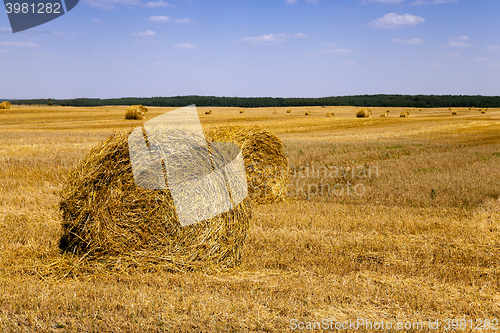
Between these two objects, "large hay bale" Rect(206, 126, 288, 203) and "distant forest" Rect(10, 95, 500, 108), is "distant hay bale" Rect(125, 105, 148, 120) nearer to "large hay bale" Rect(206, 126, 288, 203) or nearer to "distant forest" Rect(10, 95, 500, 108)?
"large hay bale" Rect(206, 126, 288, 203)

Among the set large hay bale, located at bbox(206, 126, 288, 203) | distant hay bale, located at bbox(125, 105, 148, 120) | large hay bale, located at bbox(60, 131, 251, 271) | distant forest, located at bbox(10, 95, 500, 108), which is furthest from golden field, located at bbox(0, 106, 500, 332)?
distant forest, located at bbox(10, 95, 500, 108)

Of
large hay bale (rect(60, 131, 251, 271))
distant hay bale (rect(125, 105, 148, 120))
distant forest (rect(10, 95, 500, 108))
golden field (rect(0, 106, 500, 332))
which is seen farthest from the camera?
distant forest (rect(10, 95, 500, 108))

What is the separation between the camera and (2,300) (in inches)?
155

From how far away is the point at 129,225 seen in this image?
5137 millimetres

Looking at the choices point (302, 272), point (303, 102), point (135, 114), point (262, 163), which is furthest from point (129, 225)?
point (303, 102)

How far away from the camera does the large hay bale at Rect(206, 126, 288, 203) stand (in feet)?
28.7

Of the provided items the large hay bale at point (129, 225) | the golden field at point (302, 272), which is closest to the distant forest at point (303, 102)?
the golden field at point (302, 272)

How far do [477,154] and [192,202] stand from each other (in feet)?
40.5

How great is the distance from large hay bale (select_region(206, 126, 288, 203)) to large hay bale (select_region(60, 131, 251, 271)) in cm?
326

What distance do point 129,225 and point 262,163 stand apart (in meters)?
4.60

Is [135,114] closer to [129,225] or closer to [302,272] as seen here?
[129,225]

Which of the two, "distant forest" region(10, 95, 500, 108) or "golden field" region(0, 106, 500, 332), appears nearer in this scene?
"golden field" region(0, 106, 500, 332)

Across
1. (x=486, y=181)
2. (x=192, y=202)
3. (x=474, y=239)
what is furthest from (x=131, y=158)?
(x=486, y=181)

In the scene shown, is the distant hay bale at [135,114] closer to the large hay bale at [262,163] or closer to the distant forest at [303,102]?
the large hay bale at [262,163]
